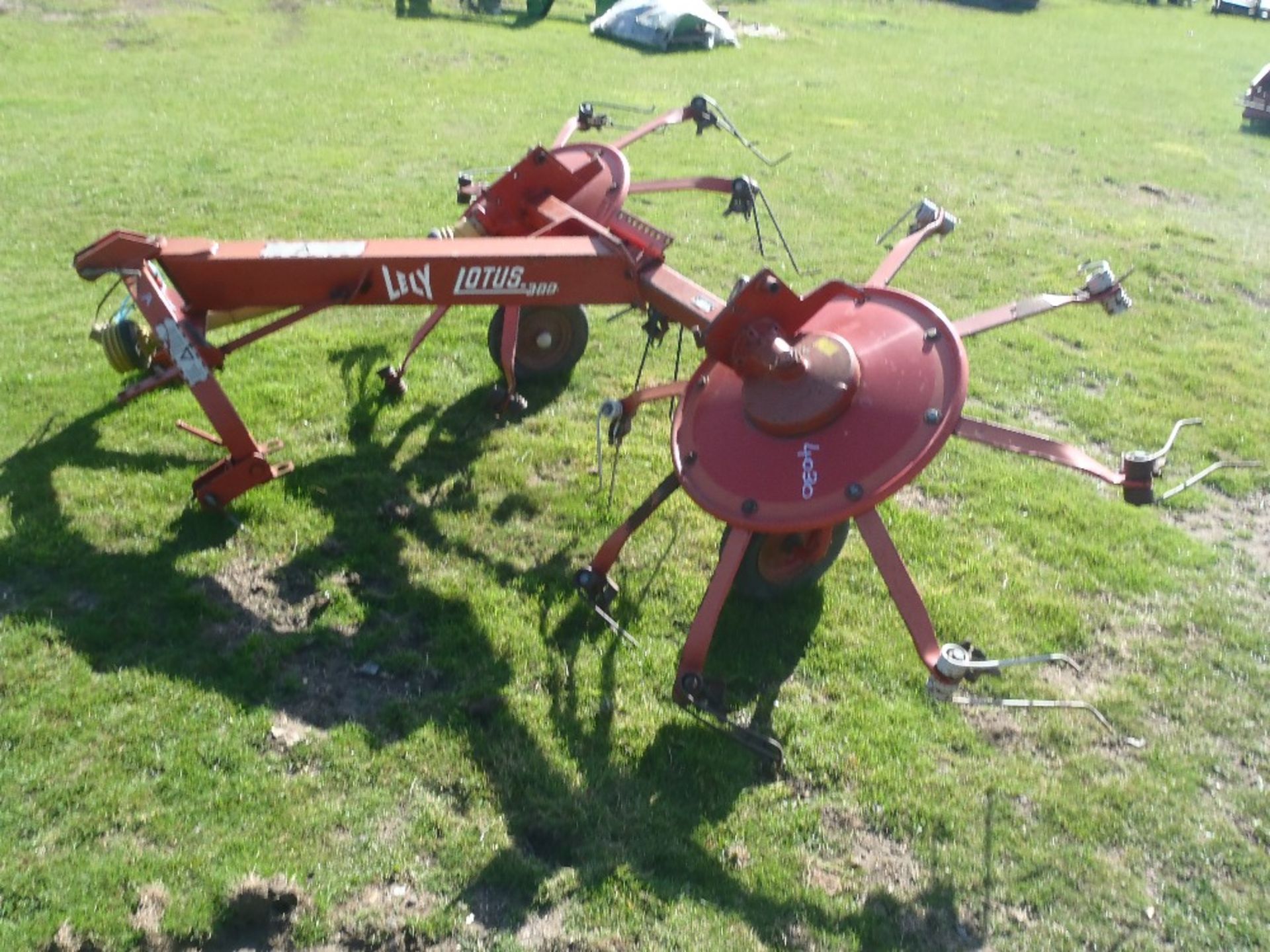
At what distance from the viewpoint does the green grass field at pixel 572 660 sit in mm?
3727

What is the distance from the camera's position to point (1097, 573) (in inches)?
217

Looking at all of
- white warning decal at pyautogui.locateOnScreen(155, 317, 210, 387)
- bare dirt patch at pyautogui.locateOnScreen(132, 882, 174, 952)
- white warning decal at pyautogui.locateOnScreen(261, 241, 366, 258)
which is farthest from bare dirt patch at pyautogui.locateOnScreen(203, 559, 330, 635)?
white warning decal at pyautogui.locateOnScreen(261, 241, 366, 258)

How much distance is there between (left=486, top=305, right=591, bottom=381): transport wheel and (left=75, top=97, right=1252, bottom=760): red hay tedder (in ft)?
2.95

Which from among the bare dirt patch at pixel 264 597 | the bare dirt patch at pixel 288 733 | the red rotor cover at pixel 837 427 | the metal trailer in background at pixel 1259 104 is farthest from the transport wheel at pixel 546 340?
the metal trailer in background at pixel 1259 104

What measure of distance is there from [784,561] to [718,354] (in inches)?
44.2

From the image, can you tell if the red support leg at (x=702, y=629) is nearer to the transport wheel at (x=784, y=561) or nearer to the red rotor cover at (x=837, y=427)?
the red rotor cover at (x=837, y=427)

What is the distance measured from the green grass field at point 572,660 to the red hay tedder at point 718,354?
348mm

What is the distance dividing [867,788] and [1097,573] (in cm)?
211

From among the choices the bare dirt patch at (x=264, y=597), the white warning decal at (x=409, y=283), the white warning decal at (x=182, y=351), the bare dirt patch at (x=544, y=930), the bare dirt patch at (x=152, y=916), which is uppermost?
the white warning decal at (x=409, y=283)

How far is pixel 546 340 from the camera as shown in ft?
22.6

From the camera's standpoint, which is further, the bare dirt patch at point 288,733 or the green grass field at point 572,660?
the bare dirt patch at point 288,733

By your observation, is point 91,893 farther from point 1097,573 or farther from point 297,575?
point 1097,573

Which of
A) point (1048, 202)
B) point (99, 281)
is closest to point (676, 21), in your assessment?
point (1048, 202)

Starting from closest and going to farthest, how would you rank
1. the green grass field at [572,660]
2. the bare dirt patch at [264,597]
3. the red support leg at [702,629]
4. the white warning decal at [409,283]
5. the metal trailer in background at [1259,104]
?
the green grass field at [572,660]
the red support leg at [702,629]
the white warning decal at [409,283]
the bare dirt patch at [264,597]
the metal trailer in background at [1259,104]
